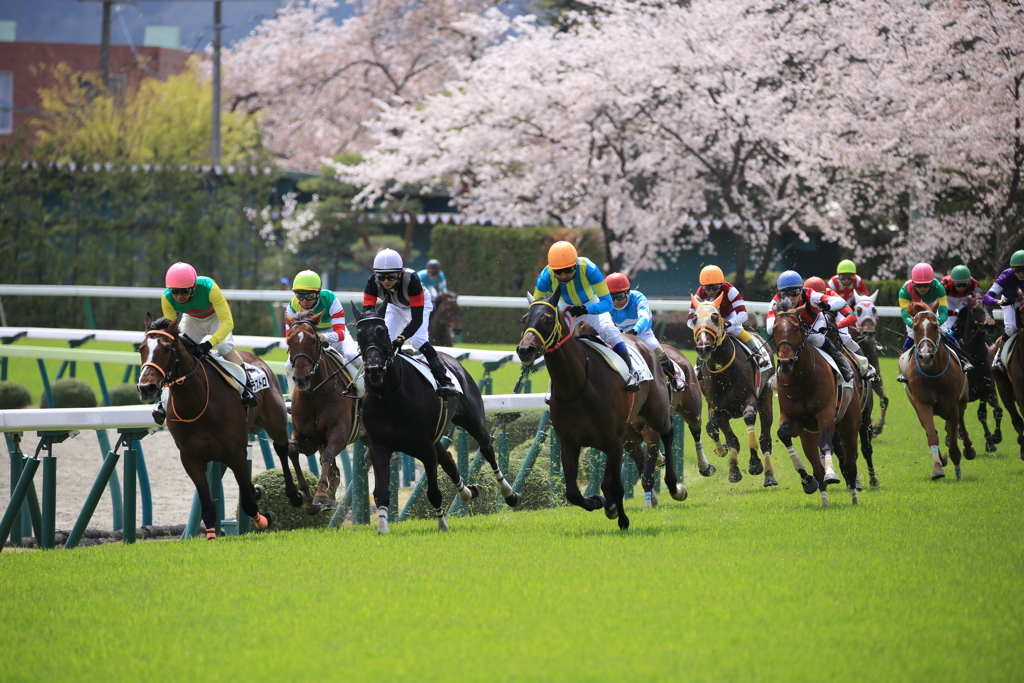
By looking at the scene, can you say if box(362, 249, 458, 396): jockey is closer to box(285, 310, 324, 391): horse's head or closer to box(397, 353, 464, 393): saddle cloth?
box(397, 353, 464, 393): saddle cloth

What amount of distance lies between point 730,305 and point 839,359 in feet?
6.84

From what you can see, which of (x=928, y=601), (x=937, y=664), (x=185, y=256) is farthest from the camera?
(x=185, y=256)

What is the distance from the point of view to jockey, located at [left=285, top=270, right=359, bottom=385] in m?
8.91

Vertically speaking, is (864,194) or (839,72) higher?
(839,72)


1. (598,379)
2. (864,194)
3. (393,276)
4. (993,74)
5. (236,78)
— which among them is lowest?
(598,379)

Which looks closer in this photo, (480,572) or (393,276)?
(480,572)

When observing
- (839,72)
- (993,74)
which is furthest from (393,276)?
(839,72)

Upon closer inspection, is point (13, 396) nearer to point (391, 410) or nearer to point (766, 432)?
point (391, 410)

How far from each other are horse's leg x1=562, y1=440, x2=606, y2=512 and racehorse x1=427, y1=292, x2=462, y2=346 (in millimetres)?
9880

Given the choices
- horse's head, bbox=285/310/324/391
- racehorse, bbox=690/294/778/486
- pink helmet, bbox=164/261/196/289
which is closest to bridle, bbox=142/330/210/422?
pink helmet, bbox=164/261/196/289

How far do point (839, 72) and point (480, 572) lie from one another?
58.4 feet

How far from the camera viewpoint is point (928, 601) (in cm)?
522

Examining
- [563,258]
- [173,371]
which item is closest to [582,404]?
[563,258]

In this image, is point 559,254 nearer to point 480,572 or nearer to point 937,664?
point 480,572
